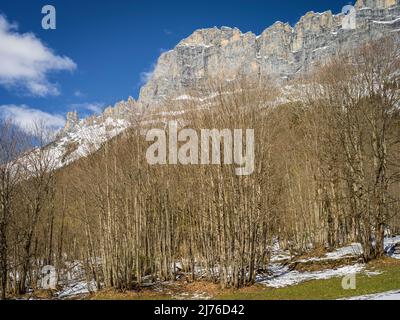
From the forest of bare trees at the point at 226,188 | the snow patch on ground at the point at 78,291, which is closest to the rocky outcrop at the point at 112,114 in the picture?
the forest of bare trees at the point at 226,188

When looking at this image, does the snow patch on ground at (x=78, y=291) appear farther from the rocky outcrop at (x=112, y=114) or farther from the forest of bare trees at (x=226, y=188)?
the rocky outcrop at (x=112, y=114)

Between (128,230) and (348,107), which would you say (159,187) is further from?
(348,107)

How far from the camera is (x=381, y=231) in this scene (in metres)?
18.5

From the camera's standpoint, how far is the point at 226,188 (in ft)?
59.3

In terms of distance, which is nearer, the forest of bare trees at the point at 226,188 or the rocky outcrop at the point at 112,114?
the forest of bare trees at the point at 226,188

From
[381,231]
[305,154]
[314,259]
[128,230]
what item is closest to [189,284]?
[128,230]

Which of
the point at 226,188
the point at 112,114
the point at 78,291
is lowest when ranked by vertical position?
the point at 78,291

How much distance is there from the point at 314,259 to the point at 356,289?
1049 centimetres

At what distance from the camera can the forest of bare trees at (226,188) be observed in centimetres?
1791

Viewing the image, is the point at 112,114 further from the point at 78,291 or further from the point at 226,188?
the point at 78,291

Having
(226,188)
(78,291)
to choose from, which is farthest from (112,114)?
(78,291)

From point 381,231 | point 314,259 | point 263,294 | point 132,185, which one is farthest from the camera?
point 314,259

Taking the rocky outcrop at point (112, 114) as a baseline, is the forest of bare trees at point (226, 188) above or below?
below

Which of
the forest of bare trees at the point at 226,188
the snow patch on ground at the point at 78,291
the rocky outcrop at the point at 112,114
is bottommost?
the snow patch on ground at the point at 78,291
